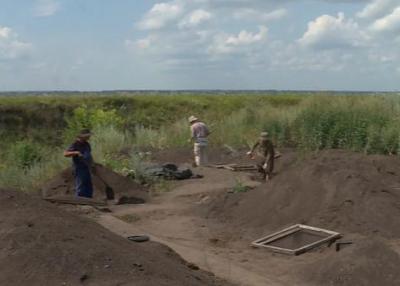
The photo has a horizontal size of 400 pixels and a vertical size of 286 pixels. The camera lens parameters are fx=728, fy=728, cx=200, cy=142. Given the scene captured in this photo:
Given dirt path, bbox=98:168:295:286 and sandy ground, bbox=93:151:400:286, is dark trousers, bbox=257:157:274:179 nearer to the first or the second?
dirt path, bbox=98:168:295:286

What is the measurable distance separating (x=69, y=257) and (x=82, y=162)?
7.32m

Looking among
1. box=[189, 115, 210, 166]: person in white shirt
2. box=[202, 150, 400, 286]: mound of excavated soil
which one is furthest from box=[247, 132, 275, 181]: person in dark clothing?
box=[189, 115, 210, 166]: person in white shirt

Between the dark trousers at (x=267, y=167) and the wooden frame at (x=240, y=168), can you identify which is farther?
the wooden frame at (x=240, y=168)

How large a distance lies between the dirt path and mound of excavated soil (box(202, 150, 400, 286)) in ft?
1.37

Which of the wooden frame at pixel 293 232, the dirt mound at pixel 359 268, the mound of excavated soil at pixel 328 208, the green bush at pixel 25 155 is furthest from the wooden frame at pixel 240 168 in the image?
the dirt mound at pixel 359 268

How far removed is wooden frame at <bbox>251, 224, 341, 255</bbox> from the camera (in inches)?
396

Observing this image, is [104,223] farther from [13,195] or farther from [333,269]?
[333,269]

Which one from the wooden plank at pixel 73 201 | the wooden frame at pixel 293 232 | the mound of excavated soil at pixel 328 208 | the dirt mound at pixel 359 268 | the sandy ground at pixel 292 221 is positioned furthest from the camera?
the wooden plank at pixel 73 201

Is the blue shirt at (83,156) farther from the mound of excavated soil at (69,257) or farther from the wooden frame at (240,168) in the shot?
the mound of excavated soil at (69,257)

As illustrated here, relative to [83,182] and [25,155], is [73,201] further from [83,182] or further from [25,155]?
[25,155]

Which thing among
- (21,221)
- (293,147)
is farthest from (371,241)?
(293,147)

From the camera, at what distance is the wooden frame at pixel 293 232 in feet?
33.0

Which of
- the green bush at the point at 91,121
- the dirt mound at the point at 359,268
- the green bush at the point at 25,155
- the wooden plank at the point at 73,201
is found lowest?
the green bush at the point at 25,155

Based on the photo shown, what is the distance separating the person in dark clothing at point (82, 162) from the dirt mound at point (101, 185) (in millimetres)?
782
